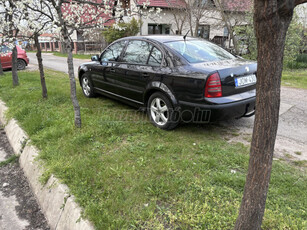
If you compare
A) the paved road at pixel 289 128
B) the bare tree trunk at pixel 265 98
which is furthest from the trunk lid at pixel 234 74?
the bare tree trunk at pixel 265 98

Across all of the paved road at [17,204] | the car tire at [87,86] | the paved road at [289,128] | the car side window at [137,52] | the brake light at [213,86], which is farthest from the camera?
the car tire at [87,86]

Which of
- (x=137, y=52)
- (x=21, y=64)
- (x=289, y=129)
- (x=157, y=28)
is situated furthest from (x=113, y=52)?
(x=157, y=28)

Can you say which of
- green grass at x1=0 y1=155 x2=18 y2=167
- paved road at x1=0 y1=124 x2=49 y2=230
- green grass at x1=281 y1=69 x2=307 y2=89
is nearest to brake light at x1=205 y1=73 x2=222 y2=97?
paved road at x1=0 y1=124 x2=49 y2=230

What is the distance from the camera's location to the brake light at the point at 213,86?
339 cm

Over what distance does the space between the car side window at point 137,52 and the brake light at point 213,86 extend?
4.68 feet

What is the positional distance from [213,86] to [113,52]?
2740 mm

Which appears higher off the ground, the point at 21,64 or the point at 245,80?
the point at 245,80

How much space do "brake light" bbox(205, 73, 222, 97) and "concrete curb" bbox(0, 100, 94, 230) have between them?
2220mm

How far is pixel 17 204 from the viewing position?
318 cm

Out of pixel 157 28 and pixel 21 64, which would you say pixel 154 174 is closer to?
pixel 21 64

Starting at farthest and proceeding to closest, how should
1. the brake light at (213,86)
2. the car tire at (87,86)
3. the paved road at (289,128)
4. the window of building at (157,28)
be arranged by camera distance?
the window of building at (157,28), the car tire at (87,86), the paved road at (289,128), the brake light at (213,86)

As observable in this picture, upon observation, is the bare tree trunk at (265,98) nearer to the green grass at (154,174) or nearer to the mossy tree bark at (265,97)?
the mossy tree bark at (265,97)

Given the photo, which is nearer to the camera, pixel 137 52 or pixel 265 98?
pixel 265 98

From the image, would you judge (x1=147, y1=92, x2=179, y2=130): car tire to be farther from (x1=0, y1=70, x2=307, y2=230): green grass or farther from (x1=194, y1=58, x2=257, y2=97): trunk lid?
(x1=194, y1=58, x2=257, y2=97): trunk lid
